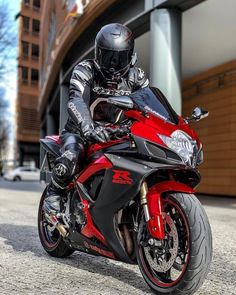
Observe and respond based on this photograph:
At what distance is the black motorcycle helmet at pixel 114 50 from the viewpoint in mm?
4172

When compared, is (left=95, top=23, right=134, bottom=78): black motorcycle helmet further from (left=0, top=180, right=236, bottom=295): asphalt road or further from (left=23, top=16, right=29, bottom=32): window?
(left=23, top=16, right=29, bottom=32): window

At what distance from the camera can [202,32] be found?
13633 mm

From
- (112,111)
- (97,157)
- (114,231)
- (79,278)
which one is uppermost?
(112,111)

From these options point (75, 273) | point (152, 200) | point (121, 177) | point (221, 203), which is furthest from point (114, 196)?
point (221, 203)

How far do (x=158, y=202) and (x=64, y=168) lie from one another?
118cm

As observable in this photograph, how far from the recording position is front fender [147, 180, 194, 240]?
3459 mm

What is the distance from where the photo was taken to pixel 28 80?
63.2 m

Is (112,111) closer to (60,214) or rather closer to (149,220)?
(60,214)

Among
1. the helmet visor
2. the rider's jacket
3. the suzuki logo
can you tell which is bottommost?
the suzuki logo

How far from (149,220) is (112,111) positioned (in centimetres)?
Answer: 139

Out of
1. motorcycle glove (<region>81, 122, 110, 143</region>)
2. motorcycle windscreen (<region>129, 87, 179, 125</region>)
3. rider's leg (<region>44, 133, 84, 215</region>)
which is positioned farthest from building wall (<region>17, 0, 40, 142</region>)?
motorcycle windscreen (<region>129, 87, 179, 125</region>)

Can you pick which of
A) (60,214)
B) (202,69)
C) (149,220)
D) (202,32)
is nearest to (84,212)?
(60,214)

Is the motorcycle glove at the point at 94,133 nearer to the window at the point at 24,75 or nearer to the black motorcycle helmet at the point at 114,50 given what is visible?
the black motorcycle helmet at the point at 114,50

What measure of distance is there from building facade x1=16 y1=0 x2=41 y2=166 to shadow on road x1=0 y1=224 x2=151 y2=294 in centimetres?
5724
